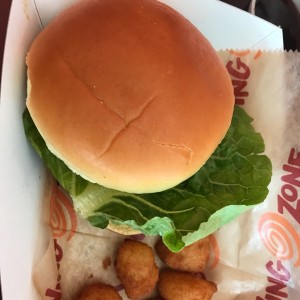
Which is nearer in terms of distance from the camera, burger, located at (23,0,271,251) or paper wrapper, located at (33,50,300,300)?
burger, located at (23,0,271,251)

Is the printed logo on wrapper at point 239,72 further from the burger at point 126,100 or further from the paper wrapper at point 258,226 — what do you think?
the burger at point 126,100

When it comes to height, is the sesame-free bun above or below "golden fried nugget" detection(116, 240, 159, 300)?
above

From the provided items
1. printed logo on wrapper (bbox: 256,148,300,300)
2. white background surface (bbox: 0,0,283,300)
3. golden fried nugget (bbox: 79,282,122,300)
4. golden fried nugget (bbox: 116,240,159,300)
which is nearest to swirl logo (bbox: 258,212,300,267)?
printed logo on wrapper (bbox: 256,148,300,300)

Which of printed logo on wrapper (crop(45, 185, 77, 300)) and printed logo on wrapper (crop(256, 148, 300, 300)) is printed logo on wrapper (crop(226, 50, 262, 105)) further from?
printed logo on wrapper (crop(45, 185, 77, 300))

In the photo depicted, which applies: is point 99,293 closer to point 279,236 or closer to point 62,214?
point 62,214

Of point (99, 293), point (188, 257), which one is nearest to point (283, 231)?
point (188, 257)

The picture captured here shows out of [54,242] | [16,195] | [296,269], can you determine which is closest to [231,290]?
[296,269]

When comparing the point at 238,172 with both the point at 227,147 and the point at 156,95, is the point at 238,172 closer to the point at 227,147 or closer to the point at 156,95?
the point at 227,147
